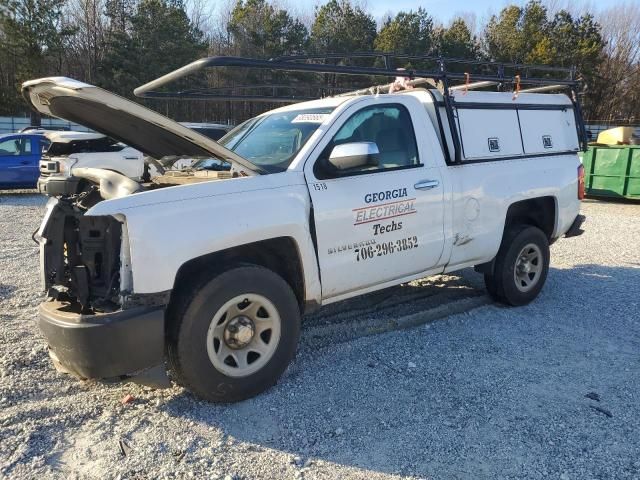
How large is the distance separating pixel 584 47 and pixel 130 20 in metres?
36.2

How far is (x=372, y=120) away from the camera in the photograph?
451 centimetres

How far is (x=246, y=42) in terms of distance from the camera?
43.7 metres

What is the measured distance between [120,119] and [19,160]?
1316cm

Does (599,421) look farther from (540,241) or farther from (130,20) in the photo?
(130,20)

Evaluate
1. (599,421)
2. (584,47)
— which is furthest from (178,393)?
(584,47)

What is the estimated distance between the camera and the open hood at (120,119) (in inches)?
132

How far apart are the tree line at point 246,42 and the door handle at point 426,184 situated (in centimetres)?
2255

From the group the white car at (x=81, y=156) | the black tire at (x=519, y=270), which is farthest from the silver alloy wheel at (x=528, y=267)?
the white car at (x=81, y=156)

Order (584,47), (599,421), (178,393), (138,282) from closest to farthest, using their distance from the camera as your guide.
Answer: (138,282) < (599,421) < (178,393) < (584,47)

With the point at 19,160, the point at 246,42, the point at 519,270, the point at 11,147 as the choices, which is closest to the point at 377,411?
the point at 519,270

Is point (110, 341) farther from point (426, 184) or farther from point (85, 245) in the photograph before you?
point (426, 184)

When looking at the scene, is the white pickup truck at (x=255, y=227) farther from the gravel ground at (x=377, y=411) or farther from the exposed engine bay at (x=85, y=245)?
the gravel ground at (x=377, y=411)

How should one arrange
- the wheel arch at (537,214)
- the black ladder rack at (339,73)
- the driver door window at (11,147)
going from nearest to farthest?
the black ladder rack at (339,73), the wheel arch at (537,214), the driver door window at (11,147)

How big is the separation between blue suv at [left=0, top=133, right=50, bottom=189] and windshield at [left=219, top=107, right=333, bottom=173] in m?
12.3
